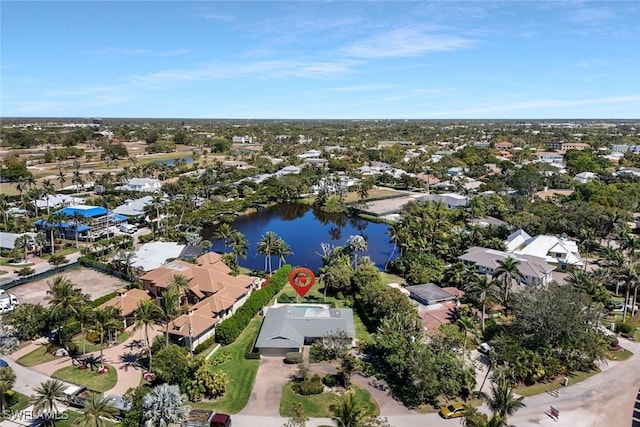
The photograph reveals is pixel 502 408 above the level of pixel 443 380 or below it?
above

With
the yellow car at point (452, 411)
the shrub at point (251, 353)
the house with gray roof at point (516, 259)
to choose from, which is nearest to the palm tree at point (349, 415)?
the yellow car at point (452, 411)

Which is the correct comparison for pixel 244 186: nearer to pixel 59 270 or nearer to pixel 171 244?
pixel 171 244

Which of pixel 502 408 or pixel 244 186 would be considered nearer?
pixel 502 408

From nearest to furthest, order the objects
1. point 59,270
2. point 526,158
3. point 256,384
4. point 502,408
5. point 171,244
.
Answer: point 502,408
point 256,384
point 59,270
point 171,244
point 526,158

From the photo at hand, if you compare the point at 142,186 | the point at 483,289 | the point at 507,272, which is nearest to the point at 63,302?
the point at 483,289

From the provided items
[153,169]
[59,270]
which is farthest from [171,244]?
[153,169]

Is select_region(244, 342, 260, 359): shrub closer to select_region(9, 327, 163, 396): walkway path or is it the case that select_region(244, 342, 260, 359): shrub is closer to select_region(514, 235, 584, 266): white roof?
select_region(9, 327, 163, 396): walkway path
